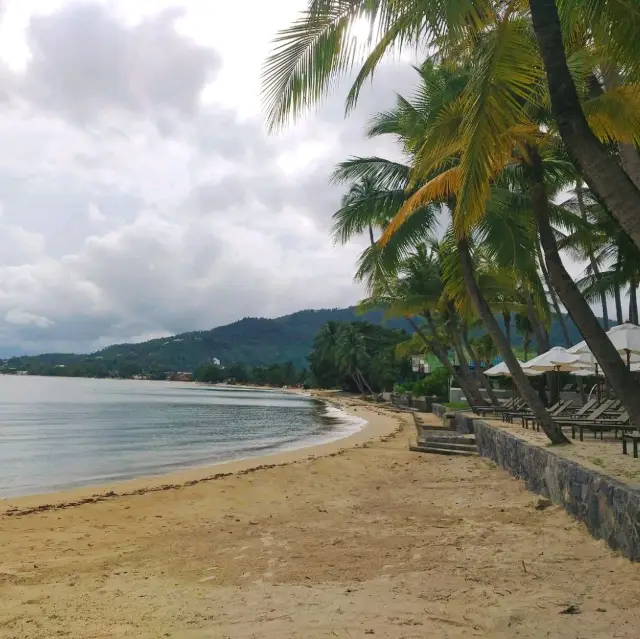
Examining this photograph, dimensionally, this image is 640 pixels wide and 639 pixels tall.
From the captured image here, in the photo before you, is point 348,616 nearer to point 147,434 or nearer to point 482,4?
point 482,4

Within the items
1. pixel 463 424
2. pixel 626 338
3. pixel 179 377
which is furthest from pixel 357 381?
pixel 179 377

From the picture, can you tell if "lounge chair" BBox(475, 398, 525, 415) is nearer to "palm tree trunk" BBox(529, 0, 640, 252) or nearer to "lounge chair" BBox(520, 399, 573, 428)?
"lounge chair" BBox(520, 399, 573, 428)

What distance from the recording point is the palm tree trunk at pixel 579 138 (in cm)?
386

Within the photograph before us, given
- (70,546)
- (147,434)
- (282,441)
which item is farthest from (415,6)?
(147,434)

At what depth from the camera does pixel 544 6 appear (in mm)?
4219

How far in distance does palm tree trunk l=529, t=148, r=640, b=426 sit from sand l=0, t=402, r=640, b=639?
1.25 m

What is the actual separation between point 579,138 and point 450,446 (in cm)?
1139

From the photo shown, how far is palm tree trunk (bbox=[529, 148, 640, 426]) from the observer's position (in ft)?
14.9

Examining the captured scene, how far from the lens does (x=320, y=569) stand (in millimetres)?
5145

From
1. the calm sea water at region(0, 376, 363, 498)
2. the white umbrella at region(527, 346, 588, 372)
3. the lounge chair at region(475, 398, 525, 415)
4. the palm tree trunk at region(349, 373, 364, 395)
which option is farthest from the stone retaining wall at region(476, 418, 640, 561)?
the palm tree trunk at region(349, 373, 364, 395)

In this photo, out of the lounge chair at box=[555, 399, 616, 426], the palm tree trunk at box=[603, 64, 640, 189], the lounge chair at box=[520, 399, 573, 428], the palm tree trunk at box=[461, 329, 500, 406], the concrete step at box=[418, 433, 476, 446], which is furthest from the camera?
the palm tree trunk at box=[461, 329, 500, 406]

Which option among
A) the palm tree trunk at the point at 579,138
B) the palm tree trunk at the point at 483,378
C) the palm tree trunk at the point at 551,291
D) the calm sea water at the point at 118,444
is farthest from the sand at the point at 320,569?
the palm tree trunk at the point at 483,378

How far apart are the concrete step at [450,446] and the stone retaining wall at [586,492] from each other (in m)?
4.28

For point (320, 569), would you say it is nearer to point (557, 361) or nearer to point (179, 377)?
point (557, 361)
